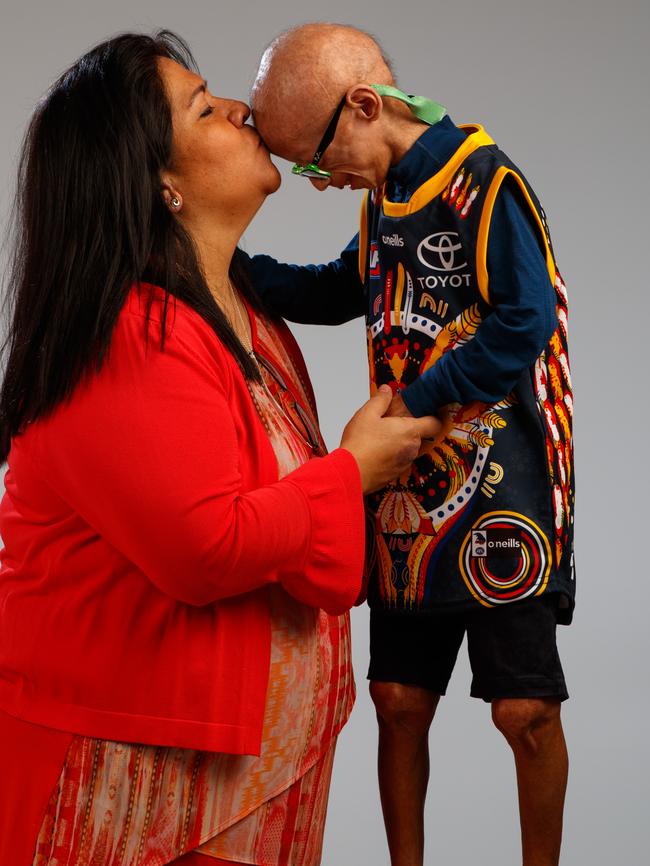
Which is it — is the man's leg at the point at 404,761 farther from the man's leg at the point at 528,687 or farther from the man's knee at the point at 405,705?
the man's leg at the point at 528,687

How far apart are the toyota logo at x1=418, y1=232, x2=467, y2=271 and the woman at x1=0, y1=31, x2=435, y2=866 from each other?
9.9 inches

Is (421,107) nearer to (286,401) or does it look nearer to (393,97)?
(393,97)

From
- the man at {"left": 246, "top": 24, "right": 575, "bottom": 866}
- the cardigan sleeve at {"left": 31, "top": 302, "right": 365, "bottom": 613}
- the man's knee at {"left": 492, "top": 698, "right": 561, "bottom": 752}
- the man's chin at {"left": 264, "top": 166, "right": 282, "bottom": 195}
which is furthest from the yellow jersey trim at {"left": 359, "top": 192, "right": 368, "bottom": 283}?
the man's knee at {"left": 492, "top": 698, "right": 561, "bottom": 752}

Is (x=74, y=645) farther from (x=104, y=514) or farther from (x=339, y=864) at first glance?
(x=339, y=864)

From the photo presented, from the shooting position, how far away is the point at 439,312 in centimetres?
188

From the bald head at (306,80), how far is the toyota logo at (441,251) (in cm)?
23

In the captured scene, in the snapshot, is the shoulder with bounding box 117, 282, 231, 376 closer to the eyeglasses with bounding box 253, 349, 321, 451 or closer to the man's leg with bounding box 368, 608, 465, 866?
the eyeglasses with bounding box 253, 349, 321, 451

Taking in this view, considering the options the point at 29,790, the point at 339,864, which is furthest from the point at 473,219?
the point at 339,864

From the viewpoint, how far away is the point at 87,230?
161 cm

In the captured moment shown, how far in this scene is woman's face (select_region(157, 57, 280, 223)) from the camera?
1.73m

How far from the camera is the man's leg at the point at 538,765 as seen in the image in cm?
191

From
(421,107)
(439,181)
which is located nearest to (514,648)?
(439,181)

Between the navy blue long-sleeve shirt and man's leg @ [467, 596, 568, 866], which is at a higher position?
the navy blue long-sleeve shirt

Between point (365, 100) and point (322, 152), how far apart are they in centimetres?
10
